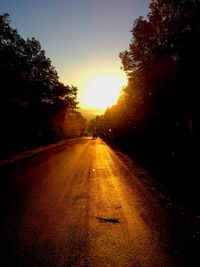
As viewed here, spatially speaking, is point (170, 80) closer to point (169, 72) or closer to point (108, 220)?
point (169, 72)

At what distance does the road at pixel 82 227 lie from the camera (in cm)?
496

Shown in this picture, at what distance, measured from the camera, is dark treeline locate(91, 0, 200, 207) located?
1714 cm

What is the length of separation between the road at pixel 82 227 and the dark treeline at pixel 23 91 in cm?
2089

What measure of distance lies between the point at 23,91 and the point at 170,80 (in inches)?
882

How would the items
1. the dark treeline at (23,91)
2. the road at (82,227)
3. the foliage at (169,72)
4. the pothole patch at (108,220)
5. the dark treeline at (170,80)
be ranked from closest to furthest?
1. the road at (82,227)
2. the pothole patch at (108,220)
3. the dark treeline at (170,80)
4. the foliage at (169,72)
5. the dark treeline at (23,91)

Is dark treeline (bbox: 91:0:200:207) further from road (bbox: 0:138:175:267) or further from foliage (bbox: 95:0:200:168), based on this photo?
road (bbox: 0:138:175:267)

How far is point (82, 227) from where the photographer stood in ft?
21.8

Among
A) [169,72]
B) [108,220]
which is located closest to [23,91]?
[169,72]

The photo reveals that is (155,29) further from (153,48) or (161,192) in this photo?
(161,192)

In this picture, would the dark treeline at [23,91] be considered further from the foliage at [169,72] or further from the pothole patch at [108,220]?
the pothole patch at [108,220]

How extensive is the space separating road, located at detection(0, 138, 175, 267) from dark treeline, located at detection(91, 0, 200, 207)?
4.04 metres

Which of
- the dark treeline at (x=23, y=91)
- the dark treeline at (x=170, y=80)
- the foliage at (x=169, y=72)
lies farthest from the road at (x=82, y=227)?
the dark treeline at (x=23, y=91)

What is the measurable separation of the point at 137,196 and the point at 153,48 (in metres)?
16.7

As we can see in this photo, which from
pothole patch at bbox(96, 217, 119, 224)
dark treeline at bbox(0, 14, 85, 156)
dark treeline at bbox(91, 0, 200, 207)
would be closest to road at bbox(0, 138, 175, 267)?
pothole patch at bbox(96, 217, 119, 224)
